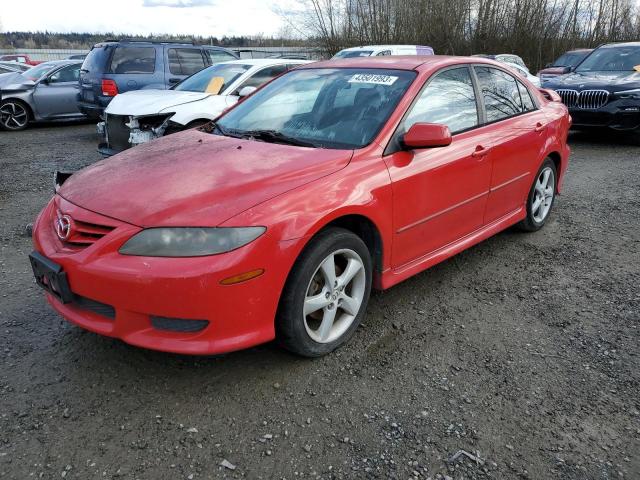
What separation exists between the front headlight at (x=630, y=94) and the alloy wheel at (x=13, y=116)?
11736mm

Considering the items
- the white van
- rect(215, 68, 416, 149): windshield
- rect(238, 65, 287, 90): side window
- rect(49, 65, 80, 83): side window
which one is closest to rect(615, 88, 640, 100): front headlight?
the white van

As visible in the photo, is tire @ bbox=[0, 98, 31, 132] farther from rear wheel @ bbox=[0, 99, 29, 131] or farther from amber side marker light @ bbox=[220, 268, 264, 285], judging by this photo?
amber side marker light @ bbox=[220, 268, 264, 285]

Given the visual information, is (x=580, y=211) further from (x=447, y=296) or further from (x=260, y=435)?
(x=260, y=435)

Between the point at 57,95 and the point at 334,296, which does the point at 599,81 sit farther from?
the point at 57,95

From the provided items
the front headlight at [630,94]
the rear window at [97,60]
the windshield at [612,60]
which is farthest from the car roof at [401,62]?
the windshield at [612,60]

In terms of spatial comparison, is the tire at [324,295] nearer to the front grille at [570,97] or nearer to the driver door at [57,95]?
the front grille at [570,97]

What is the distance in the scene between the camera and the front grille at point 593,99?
8.92 m

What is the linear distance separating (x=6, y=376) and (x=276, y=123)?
217 cm

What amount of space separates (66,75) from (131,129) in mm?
6809

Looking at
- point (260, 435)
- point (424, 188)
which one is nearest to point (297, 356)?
point (260, 435)

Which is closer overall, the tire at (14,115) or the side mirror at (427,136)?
the side mirror at (427,136)

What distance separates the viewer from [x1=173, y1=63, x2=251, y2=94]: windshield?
25.0 feet

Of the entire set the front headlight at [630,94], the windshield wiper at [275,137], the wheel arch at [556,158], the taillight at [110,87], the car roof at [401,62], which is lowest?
the wheel arch at [556,158]

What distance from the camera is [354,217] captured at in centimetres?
293
